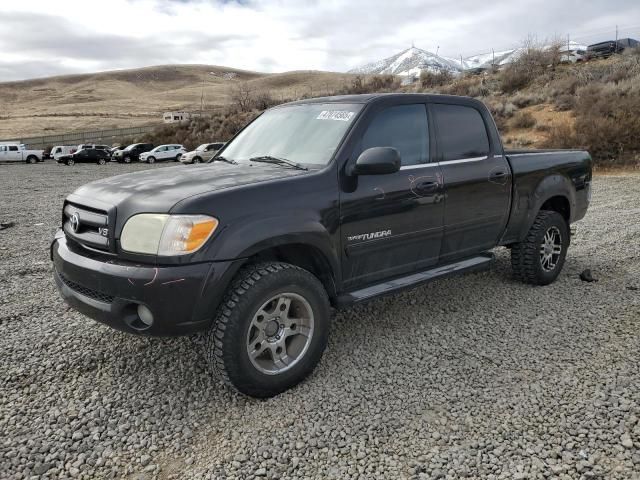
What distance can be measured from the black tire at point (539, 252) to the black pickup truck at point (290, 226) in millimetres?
376

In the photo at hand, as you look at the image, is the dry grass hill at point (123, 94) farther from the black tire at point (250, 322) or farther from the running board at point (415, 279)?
the black tire at point (250, 322)

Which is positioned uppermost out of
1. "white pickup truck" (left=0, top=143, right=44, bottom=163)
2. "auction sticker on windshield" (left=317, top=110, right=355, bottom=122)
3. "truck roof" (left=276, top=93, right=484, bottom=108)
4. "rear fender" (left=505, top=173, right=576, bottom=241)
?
"white pickup truck" (left=0, top=143, right=44, bottom=163)

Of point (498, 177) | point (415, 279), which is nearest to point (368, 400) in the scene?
point (415, 279)

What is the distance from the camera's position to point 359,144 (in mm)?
3666

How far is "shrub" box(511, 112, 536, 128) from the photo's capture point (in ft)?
74.3

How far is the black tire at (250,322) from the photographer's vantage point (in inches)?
116

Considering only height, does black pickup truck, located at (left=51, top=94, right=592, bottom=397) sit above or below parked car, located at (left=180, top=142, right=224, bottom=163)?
below

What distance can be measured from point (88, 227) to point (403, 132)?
2.42 meters

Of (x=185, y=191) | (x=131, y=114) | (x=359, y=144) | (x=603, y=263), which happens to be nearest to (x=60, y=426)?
(x=185, y=191)

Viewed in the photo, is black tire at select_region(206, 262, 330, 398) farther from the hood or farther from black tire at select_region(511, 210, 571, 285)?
black tire at select_region(511, 210, 571, 285)

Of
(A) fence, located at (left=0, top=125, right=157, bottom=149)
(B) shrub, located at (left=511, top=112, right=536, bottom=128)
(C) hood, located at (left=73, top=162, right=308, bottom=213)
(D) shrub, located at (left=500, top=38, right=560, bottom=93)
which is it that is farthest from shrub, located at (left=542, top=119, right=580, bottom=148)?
(A) fence, located at (left=0, top=125, right=157, bottom=149)

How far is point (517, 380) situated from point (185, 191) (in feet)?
8.15

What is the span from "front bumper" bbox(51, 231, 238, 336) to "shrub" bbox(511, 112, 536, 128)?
22.7 metres

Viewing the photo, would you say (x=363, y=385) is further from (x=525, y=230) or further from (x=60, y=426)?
(x=525, y=230)
